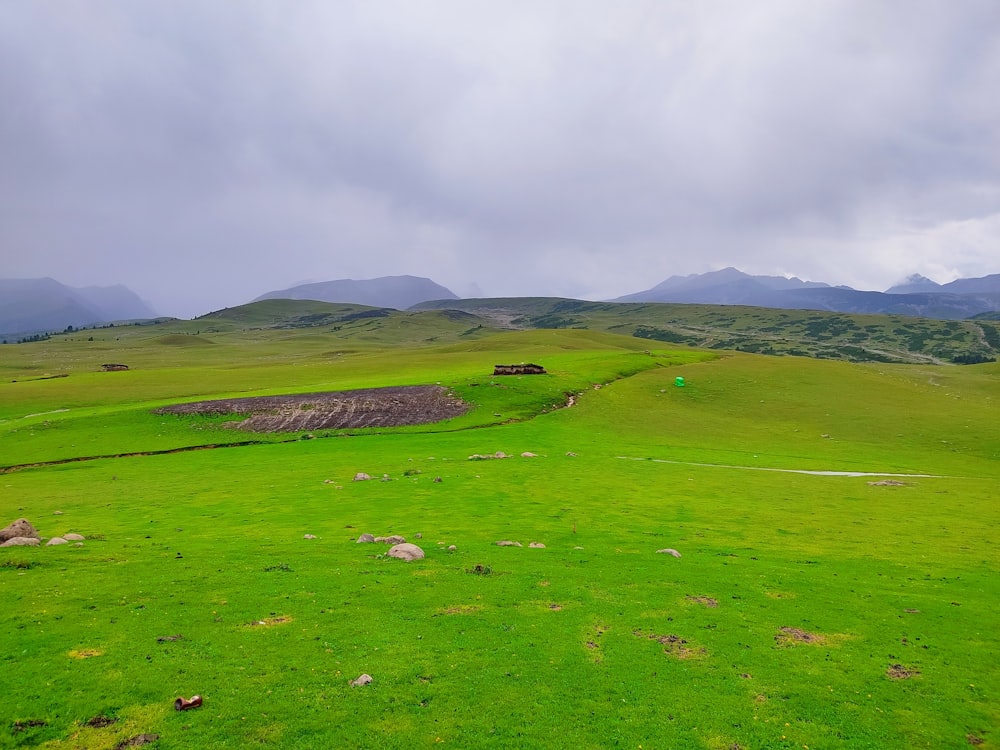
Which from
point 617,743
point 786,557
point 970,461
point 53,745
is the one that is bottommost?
point 970,461

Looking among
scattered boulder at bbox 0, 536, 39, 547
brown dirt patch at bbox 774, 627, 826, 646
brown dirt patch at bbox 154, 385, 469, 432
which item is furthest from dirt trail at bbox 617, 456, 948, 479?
scattered boulder at bbox 0, 536, 39, 547

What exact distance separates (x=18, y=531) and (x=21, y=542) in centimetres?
106

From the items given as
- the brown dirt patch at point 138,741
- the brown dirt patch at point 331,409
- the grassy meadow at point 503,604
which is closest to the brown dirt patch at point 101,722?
the grassy meadow at point 503,604

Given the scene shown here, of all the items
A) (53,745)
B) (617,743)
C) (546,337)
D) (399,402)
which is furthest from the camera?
(546,337)

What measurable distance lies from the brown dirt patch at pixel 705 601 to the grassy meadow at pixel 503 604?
0.28 feet

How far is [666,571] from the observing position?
1925cm

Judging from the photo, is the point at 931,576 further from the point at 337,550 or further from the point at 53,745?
the point at 53,745

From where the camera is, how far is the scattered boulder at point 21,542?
19.1 meters

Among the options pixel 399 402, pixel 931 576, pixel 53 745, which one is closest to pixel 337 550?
pixel 53 745

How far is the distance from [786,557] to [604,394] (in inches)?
1892

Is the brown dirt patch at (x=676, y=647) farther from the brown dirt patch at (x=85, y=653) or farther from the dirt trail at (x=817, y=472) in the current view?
the dirt trail at (x=817, y=472)

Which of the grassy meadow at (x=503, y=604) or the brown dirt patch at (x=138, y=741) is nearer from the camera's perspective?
the brown dirt patch at (x=138, y=741)

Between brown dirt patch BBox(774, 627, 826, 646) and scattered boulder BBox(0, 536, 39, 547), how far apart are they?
82.0ft

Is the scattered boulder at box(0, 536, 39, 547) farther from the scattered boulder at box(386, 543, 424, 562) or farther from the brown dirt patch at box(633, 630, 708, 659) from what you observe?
the brown dirt patch at box(633, 630, 708, 659)
